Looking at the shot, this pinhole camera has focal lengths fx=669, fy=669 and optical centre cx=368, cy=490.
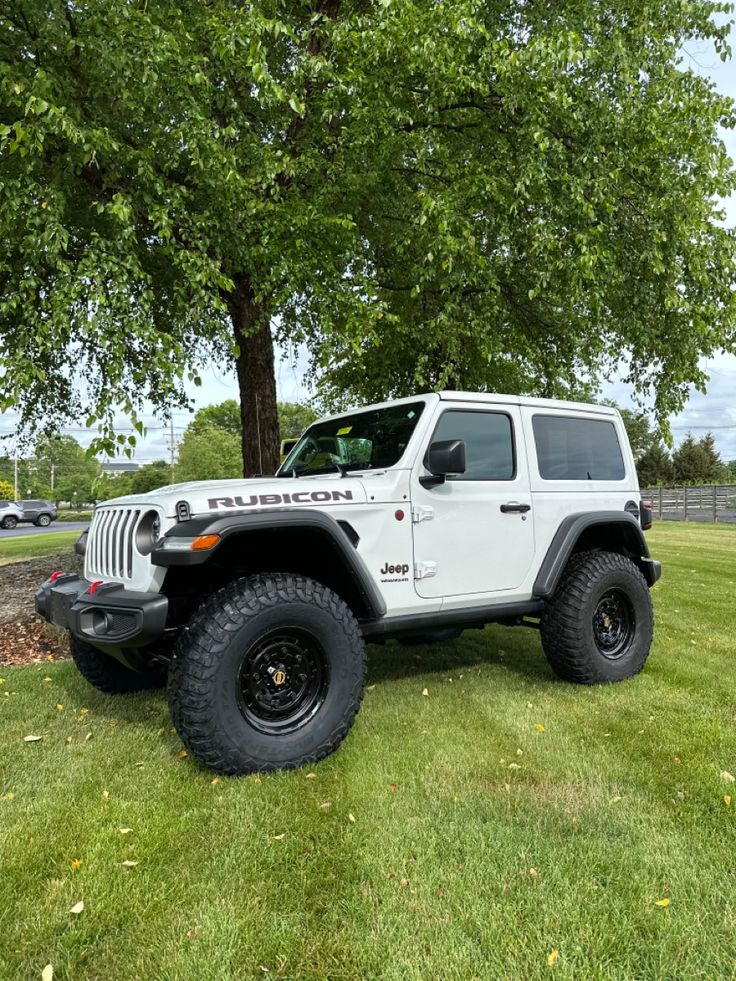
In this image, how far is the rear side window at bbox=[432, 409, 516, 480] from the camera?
4.23m

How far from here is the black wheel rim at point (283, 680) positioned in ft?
10.9

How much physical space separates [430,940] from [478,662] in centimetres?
342

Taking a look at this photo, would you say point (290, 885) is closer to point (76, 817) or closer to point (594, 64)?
point (76, 817)

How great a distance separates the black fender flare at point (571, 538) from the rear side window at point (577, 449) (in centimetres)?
33

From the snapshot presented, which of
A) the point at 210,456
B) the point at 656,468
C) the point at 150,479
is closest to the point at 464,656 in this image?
the point at 210,456

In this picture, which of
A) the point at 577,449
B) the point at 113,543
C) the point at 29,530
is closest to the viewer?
the point at 113,543

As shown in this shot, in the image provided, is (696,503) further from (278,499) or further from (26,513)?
(26,513)

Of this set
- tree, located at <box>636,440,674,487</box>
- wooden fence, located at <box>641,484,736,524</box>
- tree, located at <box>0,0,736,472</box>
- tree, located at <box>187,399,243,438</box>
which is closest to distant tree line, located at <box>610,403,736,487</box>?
tree, located at <box>636,440,674,487</box>

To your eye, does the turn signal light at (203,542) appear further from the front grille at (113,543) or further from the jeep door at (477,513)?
the jeep door at (477,513)

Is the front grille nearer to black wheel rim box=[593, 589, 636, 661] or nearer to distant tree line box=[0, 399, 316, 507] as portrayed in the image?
black wheel rim box=[593, 589, 636, 661]

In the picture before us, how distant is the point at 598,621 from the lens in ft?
15.6

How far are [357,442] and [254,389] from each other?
4.06 m

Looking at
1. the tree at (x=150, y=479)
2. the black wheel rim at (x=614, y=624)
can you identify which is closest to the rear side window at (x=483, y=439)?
the black wheel rim at (x=614, y=624)

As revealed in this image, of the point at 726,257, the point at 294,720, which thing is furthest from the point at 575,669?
the point at 726,257
